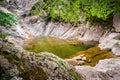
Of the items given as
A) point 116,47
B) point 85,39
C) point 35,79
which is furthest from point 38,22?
point 35,79

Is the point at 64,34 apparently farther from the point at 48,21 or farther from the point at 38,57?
the point at 38,57

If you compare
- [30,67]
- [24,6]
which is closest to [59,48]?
[30,67]

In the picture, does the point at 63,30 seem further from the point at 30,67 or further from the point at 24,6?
the point at 30,67

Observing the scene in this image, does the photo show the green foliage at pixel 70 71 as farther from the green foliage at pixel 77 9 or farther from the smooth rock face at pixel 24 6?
the smooth rock face at pixel 24 6

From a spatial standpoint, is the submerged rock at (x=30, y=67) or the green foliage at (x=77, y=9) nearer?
the submerged rock at (x=30, y=67)

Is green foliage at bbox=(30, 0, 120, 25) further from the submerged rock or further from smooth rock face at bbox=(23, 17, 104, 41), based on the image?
the submerged rock

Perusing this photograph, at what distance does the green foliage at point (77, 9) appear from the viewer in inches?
1406

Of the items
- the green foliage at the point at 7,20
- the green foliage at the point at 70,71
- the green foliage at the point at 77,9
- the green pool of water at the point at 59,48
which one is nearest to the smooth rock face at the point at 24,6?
the green foliage at the point at 77,9

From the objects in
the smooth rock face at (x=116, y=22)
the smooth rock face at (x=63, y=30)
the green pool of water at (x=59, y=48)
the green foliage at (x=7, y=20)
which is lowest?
the green foliage at (x=7, y=20)

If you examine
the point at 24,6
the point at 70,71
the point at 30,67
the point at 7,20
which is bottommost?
the point at 30,67

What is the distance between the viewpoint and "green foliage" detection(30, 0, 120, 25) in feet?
117

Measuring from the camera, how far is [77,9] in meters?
42.2

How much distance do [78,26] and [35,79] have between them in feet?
115

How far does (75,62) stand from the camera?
1950 cm
